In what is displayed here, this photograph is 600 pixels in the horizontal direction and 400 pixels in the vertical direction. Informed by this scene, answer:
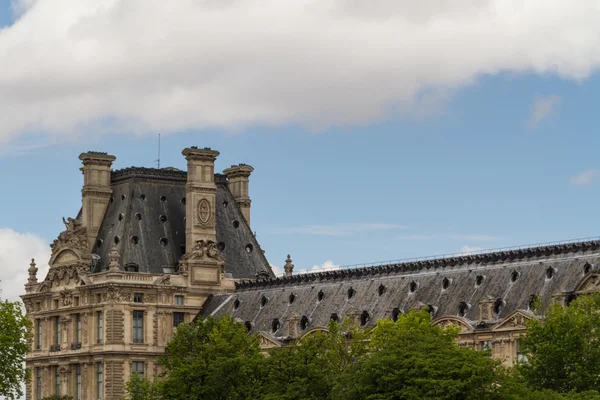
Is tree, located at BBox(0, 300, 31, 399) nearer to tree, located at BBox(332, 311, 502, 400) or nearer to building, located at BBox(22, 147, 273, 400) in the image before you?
building, located at BBox(22, 147, 273, 400)

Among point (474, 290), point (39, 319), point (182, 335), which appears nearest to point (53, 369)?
point (39, 319)

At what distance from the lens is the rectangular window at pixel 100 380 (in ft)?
537

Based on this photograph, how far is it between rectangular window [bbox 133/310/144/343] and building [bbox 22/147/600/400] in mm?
89

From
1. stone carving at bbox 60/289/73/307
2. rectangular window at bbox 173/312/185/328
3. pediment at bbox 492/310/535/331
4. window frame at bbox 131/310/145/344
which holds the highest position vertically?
stone carving at bbox 60/289/73/307

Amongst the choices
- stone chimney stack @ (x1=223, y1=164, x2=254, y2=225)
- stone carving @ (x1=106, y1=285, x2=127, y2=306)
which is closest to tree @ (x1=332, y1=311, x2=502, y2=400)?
stone carving @ (x1=106, y1=285, x2=127, y2=306)

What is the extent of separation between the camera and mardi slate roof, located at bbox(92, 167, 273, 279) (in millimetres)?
167750

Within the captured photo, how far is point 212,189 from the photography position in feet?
561

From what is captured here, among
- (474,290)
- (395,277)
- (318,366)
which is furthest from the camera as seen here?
(395,277)

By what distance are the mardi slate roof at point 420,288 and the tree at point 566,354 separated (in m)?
9.90

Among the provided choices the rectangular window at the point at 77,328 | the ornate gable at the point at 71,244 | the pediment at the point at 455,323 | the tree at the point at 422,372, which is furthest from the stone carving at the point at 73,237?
the tree at the point at 422,372

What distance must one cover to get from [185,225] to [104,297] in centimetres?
1187

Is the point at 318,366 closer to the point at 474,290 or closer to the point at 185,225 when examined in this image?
the point at 474,290

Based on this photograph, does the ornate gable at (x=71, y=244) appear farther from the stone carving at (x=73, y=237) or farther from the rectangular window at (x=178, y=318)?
the rectangular window at (x=178, y=318)

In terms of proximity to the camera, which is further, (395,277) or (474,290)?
(395,277)
